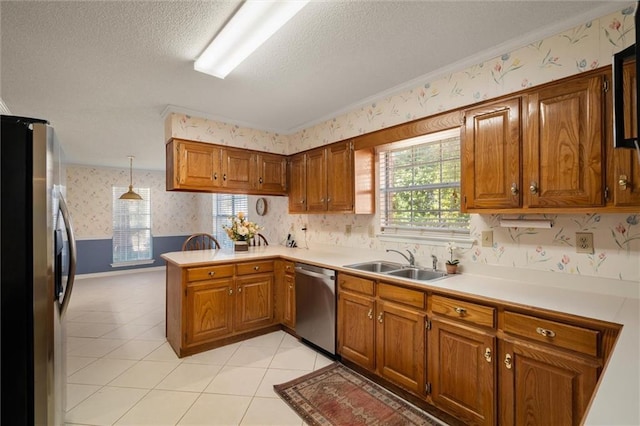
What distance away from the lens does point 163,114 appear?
11.0 ft

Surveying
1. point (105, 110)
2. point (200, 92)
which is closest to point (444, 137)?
point (200, 92)

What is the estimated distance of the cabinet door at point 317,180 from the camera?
135 inches

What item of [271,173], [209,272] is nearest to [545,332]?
[209,272]

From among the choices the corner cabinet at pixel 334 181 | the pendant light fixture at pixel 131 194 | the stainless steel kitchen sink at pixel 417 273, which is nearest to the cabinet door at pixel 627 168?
the stainless steel kitchen sink at pixel 417 273

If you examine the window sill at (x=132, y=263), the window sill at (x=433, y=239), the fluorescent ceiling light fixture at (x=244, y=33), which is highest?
the fluorescent ceiling light fixture at (x=244, y=33)

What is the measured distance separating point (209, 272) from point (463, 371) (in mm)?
2291

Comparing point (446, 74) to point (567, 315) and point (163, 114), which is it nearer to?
point (567, 315)

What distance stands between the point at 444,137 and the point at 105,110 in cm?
347

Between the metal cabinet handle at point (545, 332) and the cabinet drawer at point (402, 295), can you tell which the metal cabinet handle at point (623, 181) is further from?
the cabinet drawer at point (402, 295)

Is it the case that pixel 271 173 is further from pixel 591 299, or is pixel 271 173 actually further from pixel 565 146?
pixel 591 299

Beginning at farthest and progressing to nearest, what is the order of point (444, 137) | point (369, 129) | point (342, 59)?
point (369, 129), point (444, 137), point (342, 59)

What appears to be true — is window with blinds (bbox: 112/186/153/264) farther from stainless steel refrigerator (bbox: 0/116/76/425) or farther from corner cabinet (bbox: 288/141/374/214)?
stainless steel refrigerator (bbox: 0/116/76/425)

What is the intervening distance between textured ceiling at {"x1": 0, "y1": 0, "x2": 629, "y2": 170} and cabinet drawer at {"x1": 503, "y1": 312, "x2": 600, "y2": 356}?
5.61ft

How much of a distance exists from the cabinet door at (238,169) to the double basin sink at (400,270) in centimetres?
173
